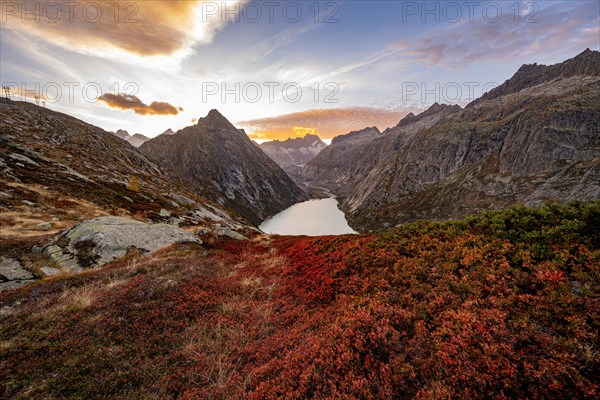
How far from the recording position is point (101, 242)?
2039cm

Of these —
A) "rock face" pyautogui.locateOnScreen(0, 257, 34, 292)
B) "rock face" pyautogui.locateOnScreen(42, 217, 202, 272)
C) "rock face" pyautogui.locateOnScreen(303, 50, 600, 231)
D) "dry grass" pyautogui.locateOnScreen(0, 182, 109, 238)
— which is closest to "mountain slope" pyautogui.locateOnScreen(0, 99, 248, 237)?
"dry grass" pyautogui.locateOnScreen(0, 182, 109, 238)

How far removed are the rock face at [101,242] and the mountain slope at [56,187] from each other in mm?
7325

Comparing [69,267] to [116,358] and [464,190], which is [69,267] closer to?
[116,358]

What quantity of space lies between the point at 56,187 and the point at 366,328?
5850 cm

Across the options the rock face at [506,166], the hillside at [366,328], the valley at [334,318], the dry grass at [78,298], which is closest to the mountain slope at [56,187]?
the valley at [334,318]

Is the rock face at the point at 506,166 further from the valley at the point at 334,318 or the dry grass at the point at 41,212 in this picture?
the dry grass at the point at 41,212

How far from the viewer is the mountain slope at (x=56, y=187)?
30.7m

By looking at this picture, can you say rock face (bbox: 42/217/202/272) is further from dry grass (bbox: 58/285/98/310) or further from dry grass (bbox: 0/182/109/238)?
dry grass (bbox: 58/285/98/310)

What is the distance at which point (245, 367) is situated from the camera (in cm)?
734

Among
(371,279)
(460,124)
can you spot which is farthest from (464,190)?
(371,279)

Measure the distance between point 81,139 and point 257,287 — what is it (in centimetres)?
11620

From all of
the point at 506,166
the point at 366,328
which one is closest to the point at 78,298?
the point at 366,328

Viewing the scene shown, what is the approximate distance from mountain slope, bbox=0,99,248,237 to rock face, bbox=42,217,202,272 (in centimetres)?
732

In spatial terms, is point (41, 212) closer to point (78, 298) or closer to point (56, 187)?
point (56, 187)
